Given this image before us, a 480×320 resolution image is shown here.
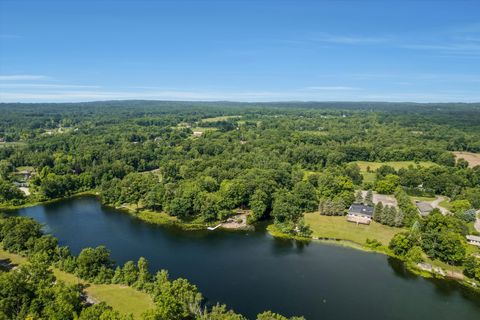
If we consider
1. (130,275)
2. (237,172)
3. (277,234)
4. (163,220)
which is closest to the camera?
(130,275)

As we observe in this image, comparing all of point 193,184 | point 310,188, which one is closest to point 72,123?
point 193,184

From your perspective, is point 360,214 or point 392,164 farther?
point 392,164

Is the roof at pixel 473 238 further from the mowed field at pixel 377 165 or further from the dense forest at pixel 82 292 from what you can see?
the mowed field at pixel 377 165

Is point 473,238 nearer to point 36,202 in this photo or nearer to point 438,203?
point 438,203

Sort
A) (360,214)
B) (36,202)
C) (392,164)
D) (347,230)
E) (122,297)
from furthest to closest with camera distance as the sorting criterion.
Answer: (392,164) < (36,202) < (360,214) < (347,230) < (122,297)

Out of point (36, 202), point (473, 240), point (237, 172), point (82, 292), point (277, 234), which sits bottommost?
point (36, 202)

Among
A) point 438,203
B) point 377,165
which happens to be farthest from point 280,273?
point 377,165

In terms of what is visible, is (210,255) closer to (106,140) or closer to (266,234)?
(266,234)

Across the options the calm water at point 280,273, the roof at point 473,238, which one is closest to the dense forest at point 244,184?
the roof at point 473,238
